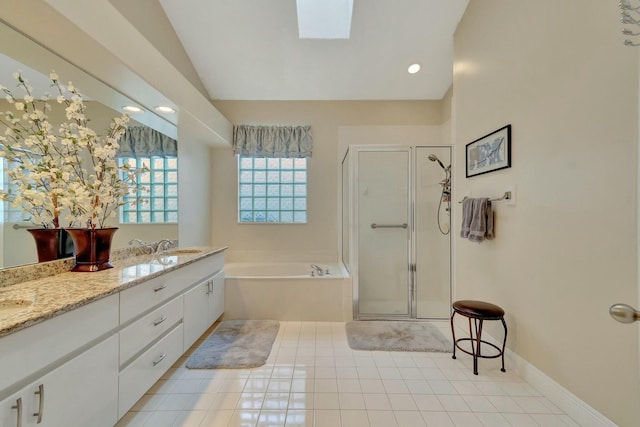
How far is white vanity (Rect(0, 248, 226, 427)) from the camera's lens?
94 centimetres

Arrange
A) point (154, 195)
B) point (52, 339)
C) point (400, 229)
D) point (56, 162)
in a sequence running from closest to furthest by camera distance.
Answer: point (52, 339) < point (56, 162) < point (154, 195) < point (400, 229)

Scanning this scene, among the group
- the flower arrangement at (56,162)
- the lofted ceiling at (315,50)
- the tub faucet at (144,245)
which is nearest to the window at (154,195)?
the tub faucet at (144,245)

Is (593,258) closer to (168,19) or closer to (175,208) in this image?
(175,208)

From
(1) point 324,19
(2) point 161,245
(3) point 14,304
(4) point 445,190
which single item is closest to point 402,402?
(3) point 14,304

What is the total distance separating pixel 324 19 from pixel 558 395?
3.63 meters

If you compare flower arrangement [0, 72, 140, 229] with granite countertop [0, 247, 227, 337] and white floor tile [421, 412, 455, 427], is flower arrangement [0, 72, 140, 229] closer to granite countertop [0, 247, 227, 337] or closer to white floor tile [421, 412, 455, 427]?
granite countertop [0, 247, 227, 337]

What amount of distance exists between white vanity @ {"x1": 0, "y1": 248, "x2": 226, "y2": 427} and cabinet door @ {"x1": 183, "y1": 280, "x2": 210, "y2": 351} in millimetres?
64

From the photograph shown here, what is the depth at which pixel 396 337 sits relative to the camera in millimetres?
2629

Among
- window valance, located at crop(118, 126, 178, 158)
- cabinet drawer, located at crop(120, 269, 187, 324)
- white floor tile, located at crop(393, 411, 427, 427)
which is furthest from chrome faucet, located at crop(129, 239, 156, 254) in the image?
white floor tile, located at crop(393, 411, 427, 427)

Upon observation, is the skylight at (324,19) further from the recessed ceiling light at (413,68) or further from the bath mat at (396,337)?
the bath mat at (396,337)

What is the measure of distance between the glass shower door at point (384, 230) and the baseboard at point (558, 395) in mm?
1277

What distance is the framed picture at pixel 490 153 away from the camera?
2070 mm

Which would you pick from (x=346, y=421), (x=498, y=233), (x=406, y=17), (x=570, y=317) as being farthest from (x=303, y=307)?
(x=406, y=17)

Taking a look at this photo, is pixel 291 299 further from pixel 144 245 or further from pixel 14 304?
pixel 14 304
